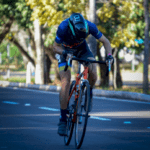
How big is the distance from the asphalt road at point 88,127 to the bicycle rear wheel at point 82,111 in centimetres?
30

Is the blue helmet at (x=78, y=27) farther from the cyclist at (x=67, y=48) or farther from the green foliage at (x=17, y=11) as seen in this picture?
the green foliage at (x=17, y=11)

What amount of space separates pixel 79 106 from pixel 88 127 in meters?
2.28

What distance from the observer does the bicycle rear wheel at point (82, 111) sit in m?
6.16

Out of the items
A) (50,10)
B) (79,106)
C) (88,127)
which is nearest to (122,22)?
(50,10)

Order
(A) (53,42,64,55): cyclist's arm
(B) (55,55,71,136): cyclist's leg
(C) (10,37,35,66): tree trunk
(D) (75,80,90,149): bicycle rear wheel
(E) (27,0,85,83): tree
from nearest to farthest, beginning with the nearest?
1. (D) (75,80,90,149): bicycle rear wheel
2. (A) (53,42,64,55): cyclist's arm
3. (B) (55,55,71,136): cyclist's leg
4. (E) (27,0,85,83): tree
5. (C) (10,37,35,66): tree trunk

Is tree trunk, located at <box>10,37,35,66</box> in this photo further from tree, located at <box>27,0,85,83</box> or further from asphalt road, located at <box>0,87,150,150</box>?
asphalt road, located at <box>0,87,150,150</box>

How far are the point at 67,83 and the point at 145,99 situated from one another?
26.5ft

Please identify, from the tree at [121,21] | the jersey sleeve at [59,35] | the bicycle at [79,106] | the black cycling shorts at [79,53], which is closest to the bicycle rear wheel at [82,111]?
the bicycle at [79,106]

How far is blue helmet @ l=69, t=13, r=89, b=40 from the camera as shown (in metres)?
6.27

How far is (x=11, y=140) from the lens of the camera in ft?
23.6

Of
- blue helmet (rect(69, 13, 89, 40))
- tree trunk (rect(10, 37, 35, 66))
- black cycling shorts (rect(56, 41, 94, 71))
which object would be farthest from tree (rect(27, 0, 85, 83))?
blue helmet (rect(69, 13, 89, 40))

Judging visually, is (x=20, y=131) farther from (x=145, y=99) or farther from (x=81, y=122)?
(x=145, y=99)

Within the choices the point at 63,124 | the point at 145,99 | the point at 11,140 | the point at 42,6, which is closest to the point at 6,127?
the point at 11,140

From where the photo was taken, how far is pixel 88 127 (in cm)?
869
